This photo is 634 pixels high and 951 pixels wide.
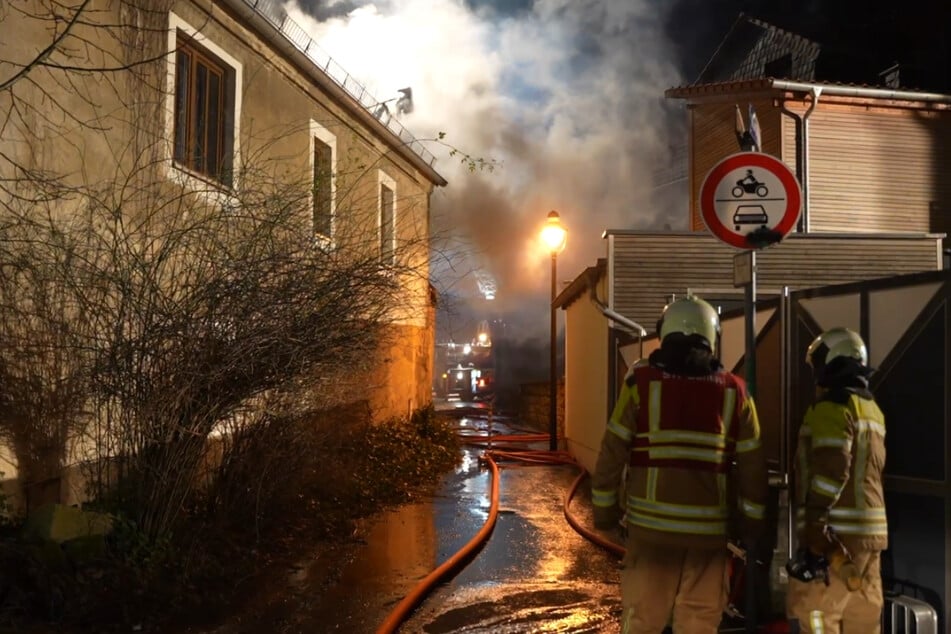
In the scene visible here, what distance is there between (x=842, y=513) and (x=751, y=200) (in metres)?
1.65

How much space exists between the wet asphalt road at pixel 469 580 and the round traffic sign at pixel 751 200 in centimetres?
281

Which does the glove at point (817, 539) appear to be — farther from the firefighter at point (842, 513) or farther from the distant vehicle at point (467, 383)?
the distant vehicle at point (467, 383)

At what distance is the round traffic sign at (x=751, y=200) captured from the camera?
Result: 4.27 m

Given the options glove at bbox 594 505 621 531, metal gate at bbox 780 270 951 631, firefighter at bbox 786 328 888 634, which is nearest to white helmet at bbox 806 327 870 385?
firefighter at bbox 786 328 888 634

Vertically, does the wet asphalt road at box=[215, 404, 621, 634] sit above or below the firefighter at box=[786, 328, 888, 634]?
below

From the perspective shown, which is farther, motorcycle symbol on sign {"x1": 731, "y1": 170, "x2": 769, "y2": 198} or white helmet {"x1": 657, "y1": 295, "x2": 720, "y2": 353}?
motorcycle symbol on sign {"x1": 731, "y1": 170, "x2": 769, "y2": 198}

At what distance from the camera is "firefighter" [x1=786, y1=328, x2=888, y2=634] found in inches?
141

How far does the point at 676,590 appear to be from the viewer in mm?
3467

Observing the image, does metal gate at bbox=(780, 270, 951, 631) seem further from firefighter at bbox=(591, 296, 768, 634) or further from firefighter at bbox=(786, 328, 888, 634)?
firefighter at bbox=(591, 296, 768, 634)

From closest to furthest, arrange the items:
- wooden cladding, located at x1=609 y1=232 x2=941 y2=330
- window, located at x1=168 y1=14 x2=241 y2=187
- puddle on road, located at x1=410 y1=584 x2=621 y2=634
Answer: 1. puddle on road, located at x1=410 y1=584 x2=621 y2=634
2. window, located at x1=168 y1=14 x2=241 y2=187
3. wooden cladding, located at x1=609 y1=232 x2=941 y2=330

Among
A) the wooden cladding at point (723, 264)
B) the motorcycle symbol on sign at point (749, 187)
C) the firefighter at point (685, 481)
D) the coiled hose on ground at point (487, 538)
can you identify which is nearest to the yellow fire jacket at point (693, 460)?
the firefighter at point (685, 481)

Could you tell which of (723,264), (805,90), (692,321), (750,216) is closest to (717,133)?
(805,90)

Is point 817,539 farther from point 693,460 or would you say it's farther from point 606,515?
point 606,515

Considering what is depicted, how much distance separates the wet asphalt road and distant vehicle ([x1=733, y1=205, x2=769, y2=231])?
285cm
